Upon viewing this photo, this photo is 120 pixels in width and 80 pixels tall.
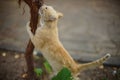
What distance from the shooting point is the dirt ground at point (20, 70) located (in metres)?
3.35

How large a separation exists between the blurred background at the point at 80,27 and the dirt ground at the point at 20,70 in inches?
5.3

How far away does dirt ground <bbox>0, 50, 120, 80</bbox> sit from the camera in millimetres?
3352

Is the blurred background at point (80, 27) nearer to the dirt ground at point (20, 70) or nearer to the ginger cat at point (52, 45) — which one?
the dirt ground at point (20, 70)

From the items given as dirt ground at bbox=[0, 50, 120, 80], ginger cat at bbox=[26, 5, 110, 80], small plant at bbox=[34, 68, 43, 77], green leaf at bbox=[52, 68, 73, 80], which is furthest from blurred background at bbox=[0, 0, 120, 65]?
green leaf at bbox=[52, 68, 73, 80]

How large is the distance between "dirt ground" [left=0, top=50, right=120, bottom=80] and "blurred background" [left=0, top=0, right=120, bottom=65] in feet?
0.44

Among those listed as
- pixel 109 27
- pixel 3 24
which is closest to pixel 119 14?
pixel 109 27

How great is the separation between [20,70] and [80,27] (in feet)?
3.66

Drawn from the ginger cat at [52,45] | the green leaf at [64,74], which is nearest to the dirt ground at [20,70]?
the ginger cat at [52,45]

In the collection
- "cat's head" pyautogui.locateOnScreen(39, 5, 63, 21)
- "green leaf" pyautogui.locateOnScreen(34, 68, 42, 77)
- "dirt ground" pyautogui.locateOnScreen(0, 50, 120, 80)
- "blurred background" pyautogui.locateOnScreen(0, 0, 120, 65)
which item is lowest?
"dirt ground" pyautogui.locateOnScreen(0, 50, 120, 80)

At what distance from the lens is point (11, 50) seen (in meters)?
3.68

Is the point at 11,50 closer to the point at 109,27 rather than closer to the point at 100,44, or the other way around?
the point at 100,44

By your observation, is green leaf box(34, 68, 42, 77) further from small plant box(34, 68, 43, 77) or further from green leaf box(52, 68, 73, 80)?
green leaf box(52, 68, 73, 80)

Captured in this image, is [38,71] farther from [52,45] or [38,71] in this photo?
[52,45]

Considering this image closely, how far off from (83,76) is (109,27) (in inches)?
39.4
